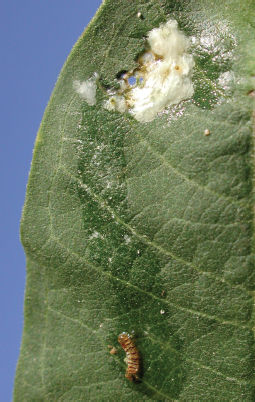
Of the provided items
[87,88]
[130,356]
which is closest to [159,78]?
[87,88]

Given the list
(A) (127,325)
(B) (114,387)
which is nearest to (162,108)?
(A) (127,325)

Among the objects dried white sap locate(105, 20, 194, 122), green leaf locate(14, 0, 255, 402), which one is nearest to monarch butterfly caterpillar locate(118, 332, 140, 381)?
green leaf locate(14, 0, 255, 402)

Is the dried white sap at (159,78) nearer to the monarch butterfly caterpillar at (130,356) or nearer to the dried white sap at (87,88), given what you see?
the dried white sap at (87,88)

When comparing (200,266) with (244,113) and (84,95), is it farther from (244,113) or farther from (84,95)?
(84,95)

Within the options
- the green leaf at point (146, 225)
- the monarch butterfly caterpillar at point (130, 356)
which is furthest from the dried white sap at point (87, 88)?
the monarch butterfly caterpillar at point (130, 356)

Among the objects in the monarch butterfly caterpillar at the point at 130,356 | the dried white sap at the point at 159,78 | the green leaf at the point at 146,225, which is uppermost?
the dried white sap at the point at 159,78

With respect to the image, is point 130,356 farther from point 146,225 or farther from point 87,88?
point 87,88

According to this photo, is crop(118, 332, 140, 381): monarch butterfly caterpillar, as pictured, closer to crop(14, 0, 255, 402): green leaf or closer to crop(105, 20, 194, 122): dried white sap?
crop(14, 0, 255, 402): green leaf
